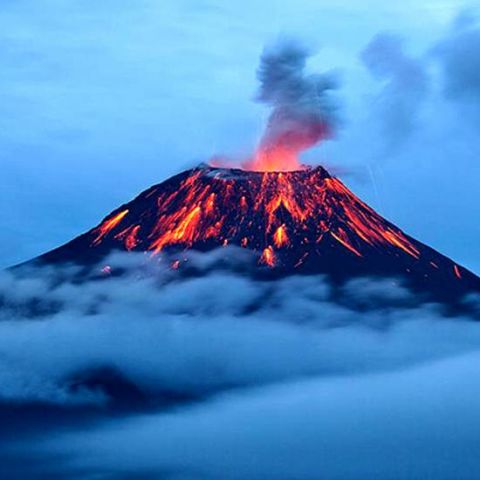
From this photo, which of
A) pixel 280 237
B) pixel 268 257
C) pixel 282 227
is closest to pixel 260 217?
pixel 282 227

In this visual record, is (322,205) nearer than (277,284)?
Yes

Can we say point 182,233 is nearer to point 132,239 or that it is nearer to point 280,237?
point 132,239

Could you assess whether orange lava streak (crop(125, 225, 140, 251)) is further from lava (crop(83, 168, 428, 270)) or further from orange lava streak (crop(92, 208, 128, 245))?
orange lava streak (crop(92, 208, 128, 245))

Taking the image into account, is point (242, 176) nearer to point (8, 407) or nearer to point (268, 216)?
point (268, 216)

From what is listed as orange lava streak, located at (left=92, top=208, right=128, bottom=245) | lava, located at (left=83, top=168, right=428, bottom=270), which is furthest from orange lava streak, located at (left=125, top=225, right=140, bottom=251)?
orange lava streak, located at (left=92, top=208, right=128, bottom=245)

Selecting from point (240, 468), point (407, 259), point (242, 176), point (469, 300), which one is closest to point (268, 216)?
point (242, 176)
